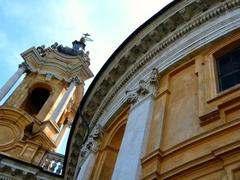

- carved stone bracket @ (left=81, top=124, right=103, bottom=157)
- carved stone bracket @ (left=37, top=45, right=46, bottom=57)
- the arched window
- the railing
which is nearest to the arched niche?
carved stone bracket @ (left=37, top=45, right=46, bottom=57)

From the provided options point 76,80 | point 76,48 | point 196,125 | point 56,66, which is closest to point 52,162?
point 76,80

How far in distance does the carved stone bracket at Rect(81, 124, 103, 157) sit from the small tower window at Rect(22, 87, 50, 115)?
663 inches

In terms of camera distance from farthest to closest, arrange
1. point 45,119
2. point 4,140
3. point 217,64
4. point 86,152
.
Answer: point 45,119 → point 4,140 → point 86,152 → point 217,64

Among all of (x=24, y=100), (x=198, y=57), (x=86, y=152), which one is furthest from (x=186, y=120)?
(x=24, y=100)

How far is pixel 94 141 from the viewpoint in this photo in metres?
11.6

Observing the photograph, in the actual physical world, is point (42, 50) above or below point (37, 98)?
above

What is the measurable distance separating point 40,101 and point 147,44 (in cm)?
1887

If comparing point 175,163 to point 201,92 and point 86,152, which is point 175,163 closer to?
point 201,92

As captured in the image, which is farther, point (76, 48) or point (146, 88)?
point (76, 48)

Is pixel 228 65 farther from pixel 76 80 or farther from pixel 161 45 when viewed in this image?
pixel 76 80

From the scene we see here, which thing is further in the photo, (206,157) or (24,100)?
(24,100)

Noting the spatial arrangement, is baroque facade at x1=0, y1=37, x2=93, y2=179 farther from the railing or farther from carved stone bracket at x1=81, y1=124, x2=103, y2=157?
carved stone bracket at x1=81, y1=124, x2=103, y2=157

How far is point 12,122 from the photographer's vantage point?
896 inches

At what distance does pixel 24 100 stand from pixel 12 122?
406cm
